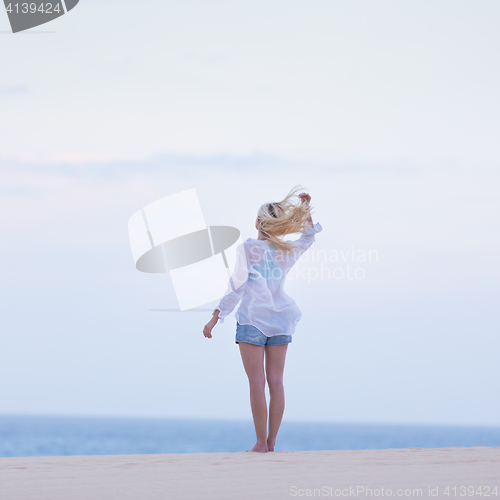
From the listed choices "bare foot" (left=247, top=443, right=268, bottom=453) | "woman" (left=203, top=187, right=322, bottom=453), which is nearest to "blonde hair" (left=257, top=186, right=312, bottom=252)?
"woman" (left=203, top=187, right=322, bottom=453)

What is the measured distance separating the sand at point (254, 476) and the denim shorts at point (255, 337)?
684 millimetres

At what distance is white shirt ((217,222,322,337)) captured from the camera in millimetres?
3803

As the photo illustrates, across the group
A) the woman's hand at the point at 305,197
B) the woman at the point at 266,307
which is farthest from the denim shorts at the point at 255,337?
the woman's hand at the point at 305,197

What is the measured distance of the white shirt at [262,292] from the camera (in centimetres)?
380

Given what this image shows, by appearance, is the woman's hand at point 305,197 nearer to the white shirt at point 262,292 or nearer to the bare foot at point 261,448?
the white shirt at point 262,292

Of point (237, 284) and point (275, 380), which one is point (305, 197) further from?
point (275, 380)

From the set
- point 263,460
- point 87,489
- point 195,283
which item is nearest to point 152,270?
point 195,283

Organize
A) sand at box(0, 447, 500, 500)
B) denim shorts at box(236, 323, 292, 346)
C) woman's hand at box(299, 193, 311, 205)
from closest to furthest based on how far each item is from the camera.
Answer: sand at box(0, 447, 500, 500) < denim shorts at box(236, 323, 292, 346) < woman's hand at box(299, 193, 311, 205)

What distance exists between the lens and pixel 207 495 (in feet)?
7.38

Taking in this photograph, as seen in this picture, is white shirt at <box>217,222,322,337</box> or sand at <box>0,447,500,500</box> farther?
white shirt at <box>217,222,322,337</box>

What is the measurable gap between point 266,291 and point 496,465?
5.43 feet

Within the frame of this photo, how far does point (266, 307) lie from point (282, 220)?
0.57 m

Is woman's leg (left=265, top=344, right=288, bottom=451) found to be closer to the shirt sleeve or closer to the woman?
the woman

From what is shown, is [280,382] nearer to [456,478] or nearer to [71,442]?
[456,478]
